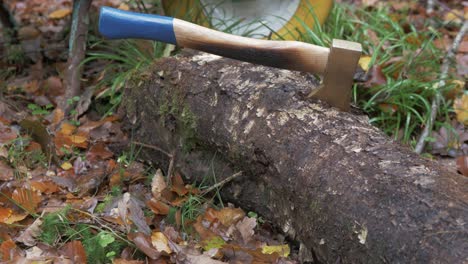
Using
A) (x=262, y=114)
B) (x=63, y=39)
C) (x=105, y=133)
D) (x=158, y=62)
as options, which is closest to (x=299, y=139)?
(x=262, y=114)

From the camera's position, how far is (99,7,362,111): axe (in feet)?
6.05

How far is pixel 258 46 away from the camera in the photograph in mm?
1894

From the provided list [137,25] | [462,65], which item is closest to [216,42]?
[137,25]

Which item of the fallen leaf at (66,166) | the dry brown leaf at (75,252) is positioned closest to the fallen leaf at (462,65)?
the fallen leaf at (66,166)

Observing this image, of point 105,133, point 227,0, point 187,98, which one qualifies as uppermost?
point 227,0

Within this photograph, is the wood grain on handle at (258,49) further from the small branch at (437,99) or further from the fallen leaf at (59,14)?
the fallen leaf at (59,14)

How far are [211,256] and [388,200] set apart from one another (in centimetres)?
58

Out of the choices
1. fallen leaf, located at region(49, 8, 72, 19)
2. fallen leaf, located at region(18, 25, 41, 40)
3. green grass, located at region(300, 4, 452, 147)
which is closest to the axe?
→ green grass, located at region(300, 4, 452, 147)

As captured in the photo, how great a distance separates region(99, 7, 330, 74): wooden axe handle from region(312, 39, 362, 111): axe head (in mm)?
33

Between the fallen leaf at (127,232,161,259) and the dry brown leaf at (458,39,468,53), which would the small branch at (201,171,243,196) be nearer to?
the fallen leaf at (127,232,161,259)

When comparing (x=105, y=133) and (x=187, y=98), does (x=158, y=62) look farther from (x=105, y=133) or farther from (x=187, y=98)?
(x=105, y=133)

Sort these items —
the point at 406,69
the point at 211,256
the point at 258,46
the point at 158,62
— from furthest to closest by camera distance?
the point at 406,69
the point at 158,62
the point at 258,46
the point at 211,256

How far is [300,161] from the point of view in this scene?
173cm

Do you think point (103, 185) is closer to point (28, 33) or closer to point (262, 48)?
point (262, 48)
